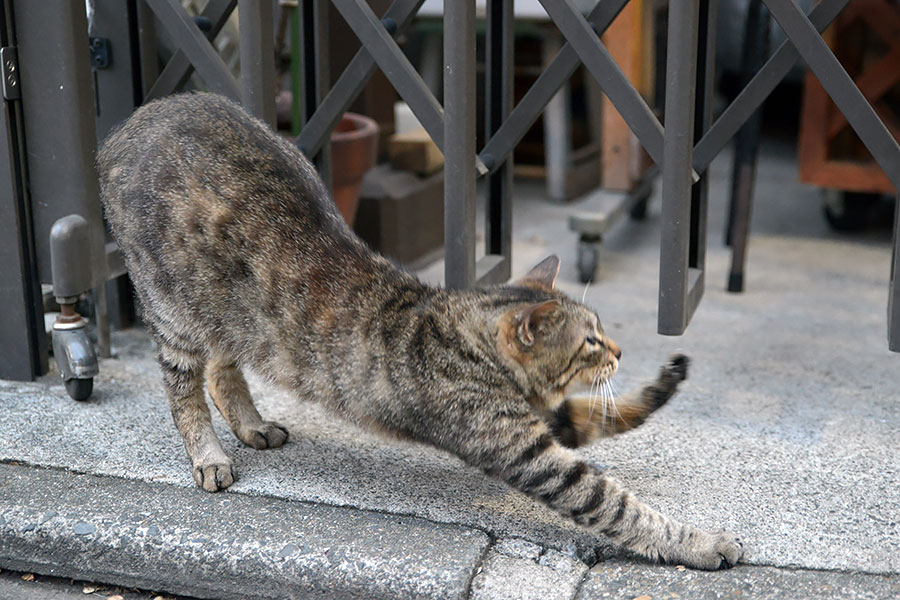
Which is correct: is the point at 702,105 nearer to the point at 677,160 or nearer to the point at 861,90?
the point at 677,160

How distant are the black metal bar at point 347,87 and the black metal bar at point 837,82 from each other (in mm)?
923

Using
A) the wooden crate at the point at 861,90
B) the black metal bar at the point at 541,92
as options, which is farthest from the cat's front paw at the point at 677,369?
the wooden crate at the point at 861,90

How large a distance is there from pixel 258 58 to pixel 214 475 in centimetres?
110

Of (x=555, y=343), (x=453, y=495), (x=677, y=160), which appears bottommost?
(x=453, y=495)

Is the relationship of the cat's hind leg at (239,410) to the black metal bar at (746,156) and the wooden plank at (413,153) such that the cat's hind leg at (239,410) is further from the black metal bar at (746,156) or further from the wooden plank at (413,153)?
the black metal bar at (746,156)

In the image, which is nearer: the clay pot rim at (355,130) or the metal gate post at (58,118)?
the metal gate post at (58,118)

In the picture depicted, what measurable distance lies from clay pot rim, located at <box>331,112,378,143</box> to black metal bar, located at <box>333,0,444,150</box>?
0.89 meters

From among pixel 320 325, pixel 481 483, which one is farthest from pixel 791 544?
pixel 320 325

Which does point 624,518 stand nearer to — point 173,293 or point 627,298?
point 173,293

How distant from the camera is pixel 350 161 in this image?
3.58 metres

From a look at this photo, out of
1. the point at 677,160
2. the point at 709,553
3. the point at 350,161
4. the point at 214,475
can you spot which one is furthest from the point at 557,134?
the point at 709,553

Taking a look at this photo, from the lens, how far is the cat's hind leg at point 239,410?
2744 mm

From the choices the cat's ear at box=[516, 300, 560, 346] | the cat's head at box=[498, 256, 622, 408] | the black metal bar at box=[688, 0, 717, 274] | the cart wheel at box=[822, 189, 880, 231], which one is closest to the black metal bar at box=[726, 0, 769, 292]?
the cart wheel at box=[822, 189, 880, 231]

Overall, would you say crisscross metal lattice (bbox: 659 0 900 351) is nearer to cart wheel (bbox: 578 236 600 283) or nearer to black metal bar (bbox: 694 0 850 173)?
black metal bar (bbox: 694 0 850 173)
